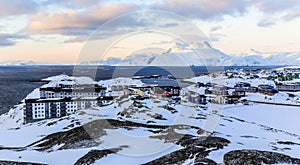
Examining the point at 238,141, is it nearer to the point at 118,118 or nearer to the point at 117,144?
the point at 117,144

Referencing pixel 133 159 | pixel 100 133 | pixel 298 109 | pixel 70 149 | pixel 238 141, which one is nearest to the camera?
Result: pixel 133 159

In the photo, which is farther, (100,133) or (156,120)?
(156,120)

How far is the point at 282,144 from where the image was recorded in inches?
975

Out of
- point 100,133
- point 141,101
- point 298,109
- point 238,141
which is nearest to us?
point 238,141

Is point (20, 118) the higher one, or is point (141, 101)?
point (141, 101)

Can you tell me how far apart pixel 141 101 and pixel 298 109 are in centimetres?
2413

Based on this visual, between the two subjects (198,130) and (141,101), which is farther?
(141,101)

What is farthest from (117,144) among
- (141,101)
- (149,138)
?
(141,101)

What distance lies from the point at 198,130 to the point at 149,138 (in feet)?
17.4

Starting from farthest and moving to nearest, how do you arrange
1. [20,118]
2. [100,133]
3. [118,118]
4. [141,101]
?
[20,118], [141,101], [118,118], [100,133]

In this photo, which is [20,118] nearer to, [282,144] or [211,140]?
[211,140]

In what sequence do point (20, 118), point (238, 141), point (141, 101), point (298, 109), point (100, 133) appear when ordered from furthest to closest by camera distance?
point (298, 109)
point (20, 118)
point (141, 101)
point (100, 133)
point (238, 141)

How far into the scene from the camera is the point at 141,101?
39.3m

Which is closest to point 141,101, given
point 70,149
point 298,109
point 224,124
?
point 224,124
